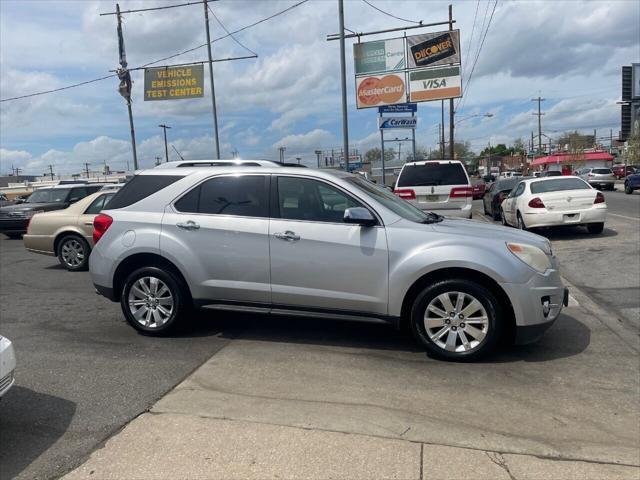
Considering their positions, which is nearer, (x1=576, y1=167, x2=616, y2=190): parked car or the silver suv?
the silver suv

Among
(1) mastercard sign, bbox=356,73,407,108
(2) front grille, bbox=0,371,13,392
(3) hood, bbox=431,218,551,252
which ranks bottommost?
(2) front grille, bbox=0,371,13,392

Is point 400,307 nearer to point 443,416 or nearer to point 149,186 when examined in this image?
point 443,416

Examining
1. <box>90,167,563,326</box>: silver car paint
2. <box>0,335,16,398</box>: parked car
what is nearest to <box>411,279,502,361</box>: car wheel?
<box>90,167,563,326</box>: silver car paint

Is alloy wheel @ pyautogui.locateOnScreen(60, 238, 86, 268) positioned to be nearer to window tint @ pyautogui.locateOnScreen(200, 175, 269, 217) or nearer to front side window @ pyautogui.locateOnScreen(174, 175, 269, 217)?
front side window @ pyautogui.locateOnScreen(174, 175, 269, 217)

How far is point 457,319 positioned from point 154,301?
3.07 m

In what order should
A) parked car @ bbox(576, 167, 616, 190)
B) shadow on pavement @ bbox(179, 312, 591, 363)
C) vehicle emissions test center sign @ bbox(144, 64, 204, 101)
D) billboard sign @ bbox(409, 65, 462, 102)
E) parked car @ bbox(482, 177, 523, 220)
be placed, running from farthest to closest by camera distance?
parked car @ bbox(576, 167, 616, 190) → billboard sign @ bbox(409, 65, 462, 102) → vehicle emissions test center sign @ bbox(144, 64, 204, 101) → parked car @ bbox(482, 177, 523, 220) → shadow on pavement @ bbox(179, 312, 591, 363)

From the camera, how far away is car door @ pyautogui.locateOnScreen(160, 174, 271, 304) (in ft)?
17.4

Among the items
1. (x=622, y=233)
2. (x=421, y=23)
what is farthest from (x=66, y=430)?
(x=421, y=23)

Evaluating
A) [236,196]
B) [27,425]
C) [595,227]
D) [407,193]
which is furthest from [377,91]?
[27,425]

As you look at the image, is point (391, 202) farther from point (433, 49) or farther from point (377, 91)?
point (433, 49)

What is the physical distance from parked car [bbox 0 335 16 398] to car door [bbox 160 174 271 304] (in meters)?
2.03

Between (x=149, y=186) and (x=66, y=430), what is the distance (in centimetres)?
288

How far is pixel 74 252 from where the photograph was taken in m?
10.5

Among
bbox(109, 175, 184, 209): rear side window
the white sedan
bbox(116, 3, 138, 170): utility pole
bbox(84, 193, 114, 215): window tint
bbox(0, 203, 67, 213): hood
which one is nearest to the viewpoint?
bbox(109, 175, 184, 209): rear side window
